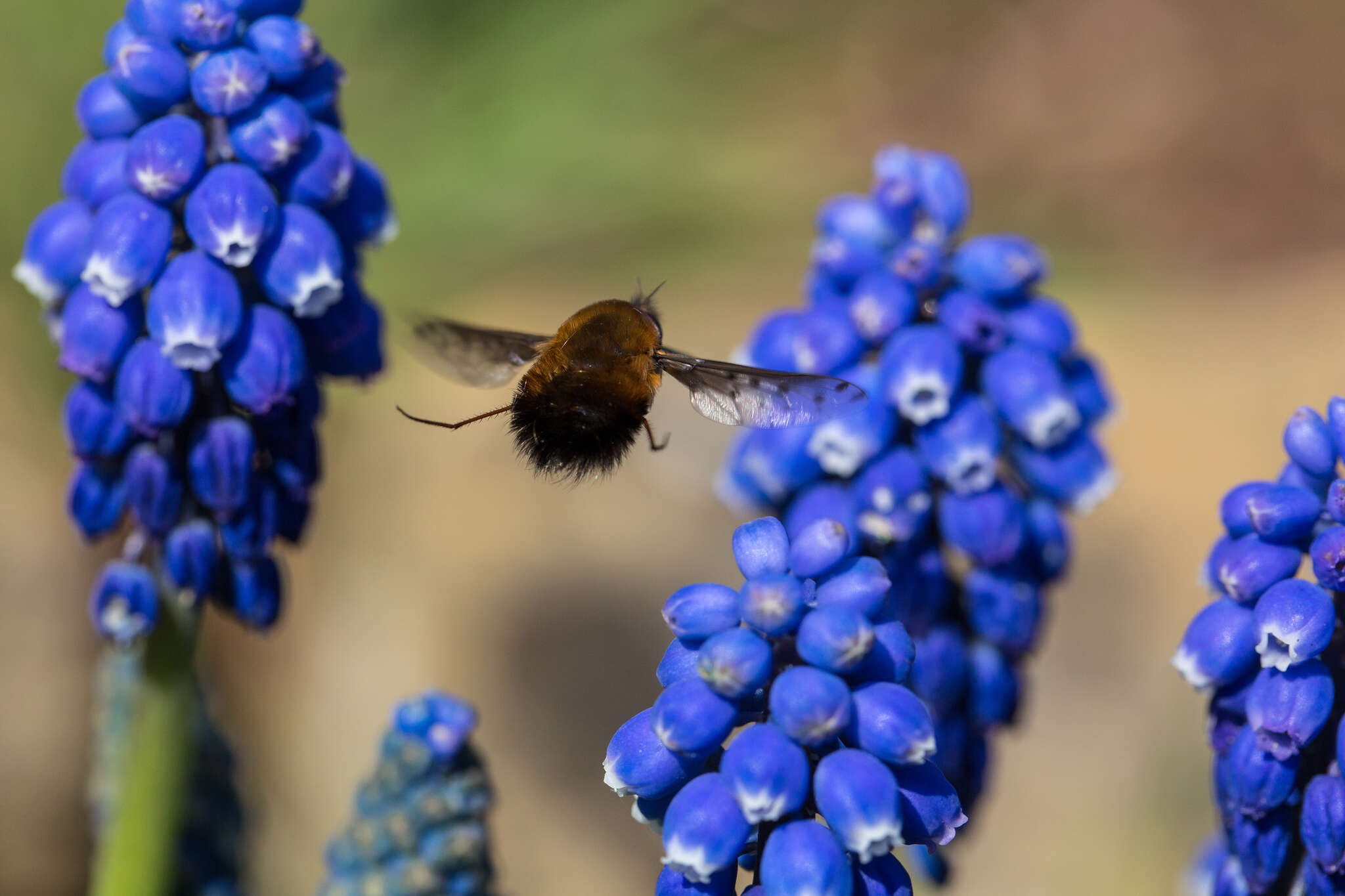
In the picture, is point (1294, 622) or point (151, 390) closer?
point (1294, 622)

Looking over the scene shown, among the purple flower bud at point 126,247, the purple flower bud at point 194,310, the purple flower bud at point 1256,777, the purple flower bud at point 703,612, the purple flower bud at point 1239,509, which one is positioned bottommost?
the purple flower bud at point 1256,777

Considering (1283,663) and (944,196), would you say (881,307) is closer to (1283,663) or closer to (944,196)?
(944,196)

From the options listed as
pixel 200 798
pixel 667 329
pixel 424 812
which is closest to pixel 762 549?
pixel 424 812

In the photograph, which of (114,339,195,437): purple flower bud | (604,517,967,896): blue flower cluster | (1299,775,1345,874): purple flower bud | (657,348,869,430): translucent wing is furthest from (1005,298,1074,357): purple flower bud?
(114,339,195,437): purple flower bud

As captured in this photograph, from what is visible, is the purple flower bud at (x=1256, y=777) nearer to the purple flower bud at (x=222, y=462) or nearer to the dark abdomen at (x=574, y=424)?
the dark abdomen at (x=574, y=424)

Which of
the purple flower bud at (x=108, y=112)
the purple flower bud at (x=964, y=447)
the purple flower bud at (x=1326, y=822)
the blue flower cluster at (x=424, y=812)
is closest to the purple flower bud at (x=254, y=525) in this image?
the blue flower cluster at (x=424, y=812)

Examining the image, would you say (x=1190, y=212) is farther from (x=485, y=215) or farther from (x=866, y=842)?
(x=866, y=842)
